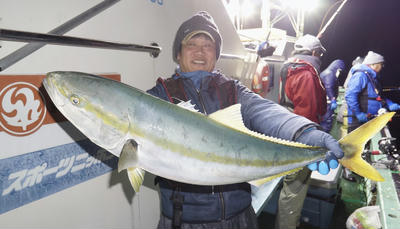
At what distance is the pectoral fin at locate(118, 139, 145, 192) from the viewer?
0.98 meters

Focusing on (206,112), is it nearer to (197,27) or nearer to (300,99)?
(197,27)

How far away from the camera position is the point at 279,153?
1.30 m

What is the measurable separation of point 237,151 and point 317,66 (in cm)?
387

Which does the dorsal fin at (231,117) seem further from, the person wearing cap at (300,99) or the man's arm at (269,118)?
the person wearing cap at (300,99)

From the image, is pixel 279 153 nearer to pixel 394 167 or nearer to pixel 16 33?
pixel 16 33

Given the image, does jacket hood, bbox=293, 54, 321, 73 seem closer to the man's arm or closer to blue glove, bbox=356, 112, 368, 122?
blue glove, bbox=356, 112, 368, 122

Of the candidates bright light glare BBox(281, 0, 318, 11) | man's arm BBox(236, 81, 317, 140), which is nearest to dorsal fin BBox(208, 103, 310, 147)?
man's arm BBox(236, 81, 317, 140)

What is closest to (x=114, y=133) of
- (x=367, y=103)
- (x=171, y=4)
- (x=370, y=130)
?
(x=370, y=130)

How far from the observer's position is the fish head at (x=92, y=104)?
3.17ft

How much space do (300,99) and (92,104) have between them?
3618 mm

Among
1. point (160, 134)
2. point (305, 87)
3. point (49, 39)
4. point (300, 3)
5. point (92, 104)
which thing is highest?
point (300, 3)

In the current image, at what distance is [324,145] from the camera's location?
1.38 meters

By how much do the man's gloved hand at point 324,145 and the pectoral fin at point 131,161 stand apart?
41.6 inches

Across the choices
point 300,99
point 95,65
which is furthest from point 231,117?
point 300,99
